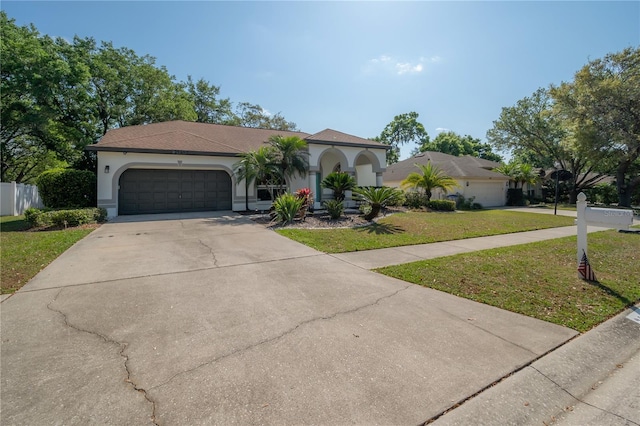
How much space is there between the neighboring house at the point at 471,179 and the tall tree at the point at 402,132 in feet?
53.7

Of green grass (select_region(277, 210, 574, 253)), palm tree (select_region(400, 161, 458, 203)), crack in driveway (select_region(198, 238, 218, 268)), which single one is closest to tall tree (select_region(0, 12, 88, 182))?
crack in driveway (select_region(198, 238, 218, 268))

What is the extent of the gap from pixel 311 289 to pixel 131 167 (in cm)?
1329

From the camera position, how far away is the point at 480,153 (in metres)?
46.7

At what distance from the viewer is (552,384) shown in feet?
8.37

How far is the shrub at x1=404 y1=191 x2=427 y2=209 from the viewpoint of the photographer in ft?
60.2

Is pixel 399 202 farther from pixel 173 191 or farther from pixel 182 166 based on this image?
pixel 173 191

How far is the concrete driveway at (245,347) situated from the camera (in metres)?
2.17

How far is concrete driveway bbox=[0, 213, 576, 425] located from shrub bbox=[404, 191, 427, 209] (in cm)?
1382

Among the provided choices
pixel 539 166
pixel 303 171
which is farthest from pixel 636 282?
pixel 539 166

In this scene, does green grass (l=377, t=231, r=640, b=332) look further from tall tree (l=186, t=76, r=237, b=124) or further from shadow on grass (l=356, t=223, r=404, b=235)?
tall tree (l=186, t=76, r=237, b=124)

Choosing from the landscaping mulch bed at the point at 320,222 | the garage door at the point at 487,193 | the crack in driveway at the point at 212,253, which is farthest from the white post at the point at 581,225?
the garage door at the point at 487,193

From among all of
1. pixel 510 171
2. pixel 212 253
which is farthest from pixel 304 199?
pixel 510 171

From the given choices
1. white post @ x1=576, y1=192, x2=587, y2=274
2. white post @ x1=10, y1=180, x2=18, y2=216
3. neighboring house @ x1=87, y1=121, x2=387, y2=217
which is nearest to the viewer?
white post @ x1=576, y1=192, x2=587, y2=274

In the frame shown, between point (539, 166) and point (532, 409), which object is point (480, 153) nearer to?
point (539, 166)
